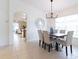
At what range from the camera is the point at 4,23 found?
22.7 ft

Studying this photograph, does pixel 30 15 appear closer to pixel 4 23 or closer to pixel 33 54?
pixel 4 23

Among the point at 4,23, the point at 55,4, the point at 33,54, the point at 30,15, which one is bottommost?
the point at 33,54

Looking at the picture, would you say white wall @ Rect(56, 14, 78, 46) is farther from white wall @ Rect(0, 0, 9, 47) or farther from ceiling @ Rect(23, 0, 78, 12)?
white wall @ Rect(0, 0, 9, 47)

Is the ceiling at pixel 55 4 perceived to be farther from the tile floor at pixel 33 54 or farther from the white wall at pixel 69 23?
the tile floor at pixel 33 54

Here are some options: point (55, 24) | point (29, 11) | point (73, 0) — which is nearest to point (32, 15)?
point (29, 11)

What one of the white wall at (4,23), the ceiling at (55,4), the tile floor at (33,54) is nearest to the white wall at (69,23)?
the ceiling at (55,4)

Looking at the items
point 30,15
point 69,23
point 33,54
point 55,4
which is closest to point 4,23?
point 30,15

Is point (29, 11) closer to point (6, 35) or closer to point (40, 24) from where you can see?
point (40, 24)

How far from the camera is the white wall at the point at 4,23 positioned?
22.3 ft

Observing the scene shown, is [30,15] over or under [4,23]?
over

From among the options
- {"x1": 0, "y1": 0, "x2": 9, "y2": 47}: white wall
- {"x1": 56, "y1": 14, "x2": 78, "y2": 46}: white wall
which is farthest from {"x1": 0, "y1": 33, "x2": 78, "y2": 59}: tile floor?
{"x1": 56, "y1": 14, "x2": 78, "y2": 46}: white wall

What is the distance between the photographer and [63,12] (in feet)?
29.6

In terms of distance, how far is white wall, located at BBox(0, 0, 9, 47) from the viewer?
6.79 meters

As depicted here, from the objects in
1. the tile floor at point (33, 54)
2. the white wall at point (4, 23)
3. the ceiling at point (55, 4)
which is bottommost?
the tile floor at point (33, 54)
